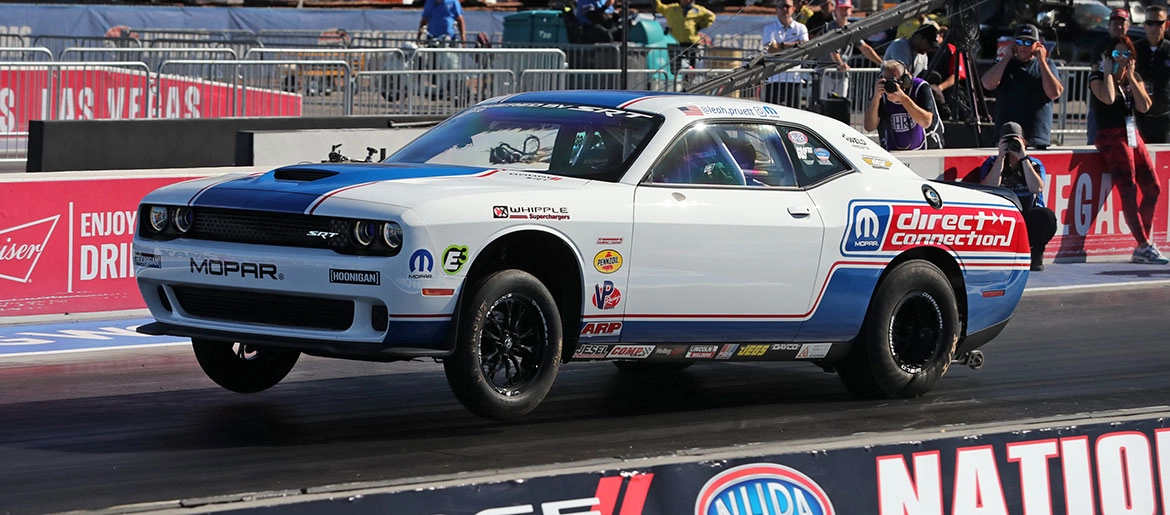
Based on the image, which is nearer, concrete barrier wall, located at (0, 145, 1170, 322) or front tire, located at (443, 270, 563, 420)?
front tire, located at (443, 270, 563, 420)

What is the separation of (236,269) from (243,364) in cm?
129

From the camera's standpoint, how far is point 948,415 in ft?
28.6

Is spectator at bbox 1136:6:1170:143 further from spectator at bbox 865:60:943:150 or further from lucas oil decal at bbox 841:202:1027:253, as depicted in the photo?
lucas oil decal at bbox 841:202:1027:253

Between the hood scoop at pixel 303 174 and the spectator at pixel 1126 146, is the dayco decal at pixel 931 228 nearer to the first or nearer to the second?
the hood scoop at pixel 303 174

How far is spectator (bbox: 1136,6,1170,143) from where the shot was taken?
56.7 ft

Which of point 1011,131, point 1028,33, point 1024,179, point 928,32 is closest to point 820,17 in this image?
point 928,32

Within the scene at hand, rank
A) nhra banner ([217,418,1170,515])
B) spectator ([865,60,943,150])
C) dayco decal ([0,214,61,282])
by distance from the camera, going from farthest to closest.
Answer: spectator ([865,60,943,150])
dayco decal ([0,214,61,282])
nhra banner ([217,418,1170,515])

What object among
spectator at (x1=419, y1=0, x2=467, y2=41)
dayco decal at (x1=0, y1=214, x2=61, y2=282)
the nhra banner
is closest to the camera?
the nhra banner

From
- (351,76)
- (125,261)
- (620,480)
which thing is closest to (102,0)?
(351,76)

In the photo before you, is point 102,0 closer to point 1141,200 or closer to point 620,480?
point 1141,200

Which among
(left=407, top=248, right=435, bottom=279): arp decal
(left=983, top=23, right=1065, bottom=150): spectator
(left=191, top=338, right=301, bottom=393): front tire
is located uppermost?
(left=983, top=23, right=1065, bottom=150): spectator

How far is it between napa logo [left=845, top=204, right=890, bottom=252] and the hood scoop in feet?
8.29

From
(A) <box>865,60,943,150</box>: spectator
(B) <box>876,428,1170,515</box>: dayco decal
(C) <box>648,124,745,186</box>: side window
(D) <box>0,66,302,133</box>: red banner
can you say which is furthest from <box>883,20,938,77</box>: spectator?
(B) <box>876,428,1170,515</box>: dayco decal

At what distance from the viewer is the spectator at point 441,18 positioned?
23906mm
